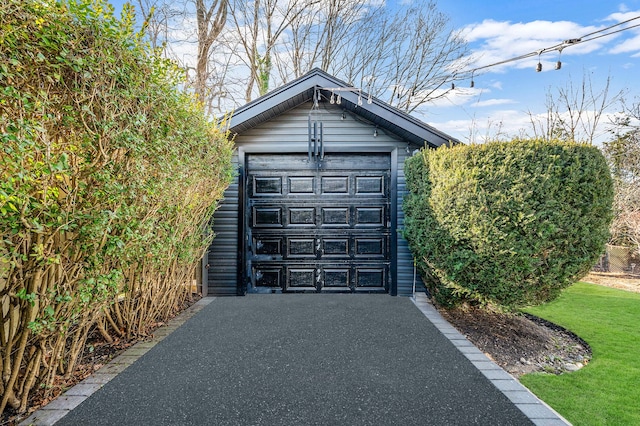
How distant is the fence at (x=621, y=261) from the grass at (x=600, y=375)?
14.3ft

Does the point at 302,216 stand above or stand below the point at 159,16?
below

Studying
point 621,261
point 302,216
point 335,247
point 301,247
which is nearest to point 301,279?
point 301,247

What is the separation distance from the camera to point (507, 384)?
258cm

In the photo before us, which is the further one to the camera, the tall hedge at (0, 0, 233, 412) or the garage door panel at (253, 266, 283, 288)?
the garage door panel at (253, 266, 283, 288)

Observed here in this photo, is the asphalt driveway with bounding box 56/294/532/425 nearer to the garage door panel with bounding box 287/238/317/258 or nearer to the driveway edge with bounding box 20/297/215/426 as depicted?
the driveway edge with bounding box 20/297/215/426

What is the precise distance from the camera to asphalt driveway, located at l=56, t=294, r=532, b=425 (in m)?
2.15

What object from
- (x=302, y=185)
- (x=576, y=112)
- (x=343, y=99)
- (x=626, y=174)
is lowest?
(x=302, y=185)

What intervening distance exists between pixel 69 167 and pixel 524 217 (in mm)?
4375

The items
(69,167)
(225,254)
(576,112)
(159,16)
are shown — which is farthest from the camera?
(159,16)

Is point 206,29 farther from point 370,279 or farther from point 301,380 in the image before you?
point 301,380

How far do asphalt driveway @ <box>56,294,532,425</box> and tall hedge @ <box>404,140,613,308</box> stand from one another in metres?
1.04

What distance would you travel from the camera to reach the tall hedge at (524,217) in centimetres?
349

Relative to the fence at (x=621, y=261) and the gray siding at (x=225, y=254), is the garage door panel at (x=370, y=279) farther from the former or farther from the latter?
the fence at (x=621, y=261)

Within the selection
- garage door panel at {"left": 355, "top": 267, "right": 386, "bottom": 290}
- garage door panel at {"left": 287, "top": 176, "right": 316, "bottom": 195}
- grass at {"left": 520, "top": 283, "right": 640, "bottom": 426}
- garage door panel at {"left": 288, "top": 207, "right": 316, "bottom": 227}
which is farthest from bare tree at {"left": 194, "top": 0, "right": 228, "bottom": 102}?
grass at {"left": 520, "top": 283, "right": 640, "bottom": 426}
